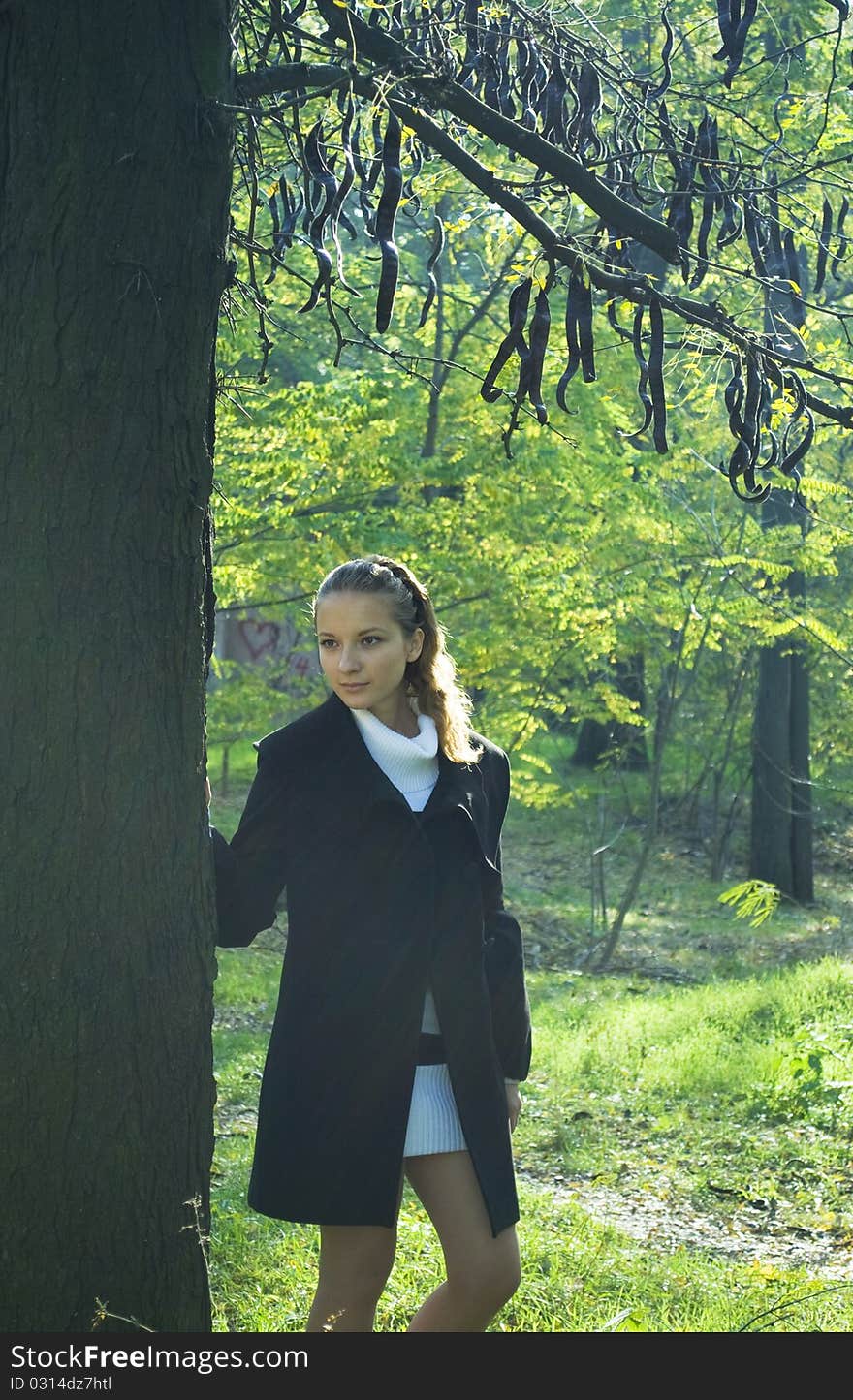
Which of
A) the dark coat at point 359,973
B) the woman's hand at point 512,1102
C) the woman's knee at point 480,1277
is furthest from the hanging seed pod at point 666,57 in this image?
the woman's knee at point 480,1277

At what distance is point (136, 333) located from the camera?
2.66 meters

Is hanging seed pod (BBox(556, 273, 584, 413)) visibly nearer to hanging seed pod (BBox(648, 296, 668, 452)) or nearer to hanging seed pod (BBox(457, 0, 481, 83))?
hanging seed pod (BBox(648, 296, 668, 452))

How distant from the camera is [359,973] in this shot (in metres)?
3.07

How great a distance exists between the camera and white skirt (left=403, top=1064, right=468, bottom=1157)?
9.98ft

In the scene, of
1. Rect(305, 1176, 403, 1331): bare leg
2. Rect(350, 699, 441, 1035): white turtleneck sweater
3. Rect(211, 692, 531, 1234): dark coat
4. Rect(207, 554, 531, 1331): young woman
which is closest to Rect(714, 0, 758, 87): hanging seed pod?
Rect(207, 554, 531, 1331): young woman

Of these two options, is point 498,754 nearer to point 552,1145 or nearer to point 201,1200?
point 201,1200

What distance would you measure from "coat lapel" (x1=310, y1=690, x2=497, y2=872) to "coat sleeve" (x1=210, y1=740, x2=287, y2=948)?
5.5 inches

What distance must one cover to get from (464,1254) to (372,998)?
564 millimetres

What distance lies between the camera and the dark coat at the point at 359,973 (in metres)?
3.03

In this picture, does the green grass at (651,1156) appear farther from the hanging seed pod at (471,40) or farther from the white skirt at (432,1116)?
the hanging seed pod at (471,40)

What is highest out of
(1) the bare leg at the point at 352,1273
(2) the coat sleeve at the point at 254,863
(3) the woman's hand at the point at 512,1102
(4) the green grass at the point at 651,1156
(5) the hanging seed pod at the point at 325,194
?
(5) the hanging seed pod at the point at 325,194

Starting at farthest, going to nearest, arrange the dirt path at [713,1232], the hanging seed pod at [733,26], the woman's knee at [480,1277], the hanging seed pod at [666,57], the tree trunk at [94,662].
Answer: the dirt path at [713,1232] < the hanging seed pod at [666,57] < the hanging seed pod at [733,26] < the woman's knee at [480,1277] < the tree trunk at [94,662]

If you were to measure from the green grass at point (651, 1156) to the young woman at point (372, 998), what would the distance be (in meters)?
0.57

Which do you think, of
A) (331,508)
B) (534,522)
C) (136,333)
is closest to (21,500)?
(136,333)
